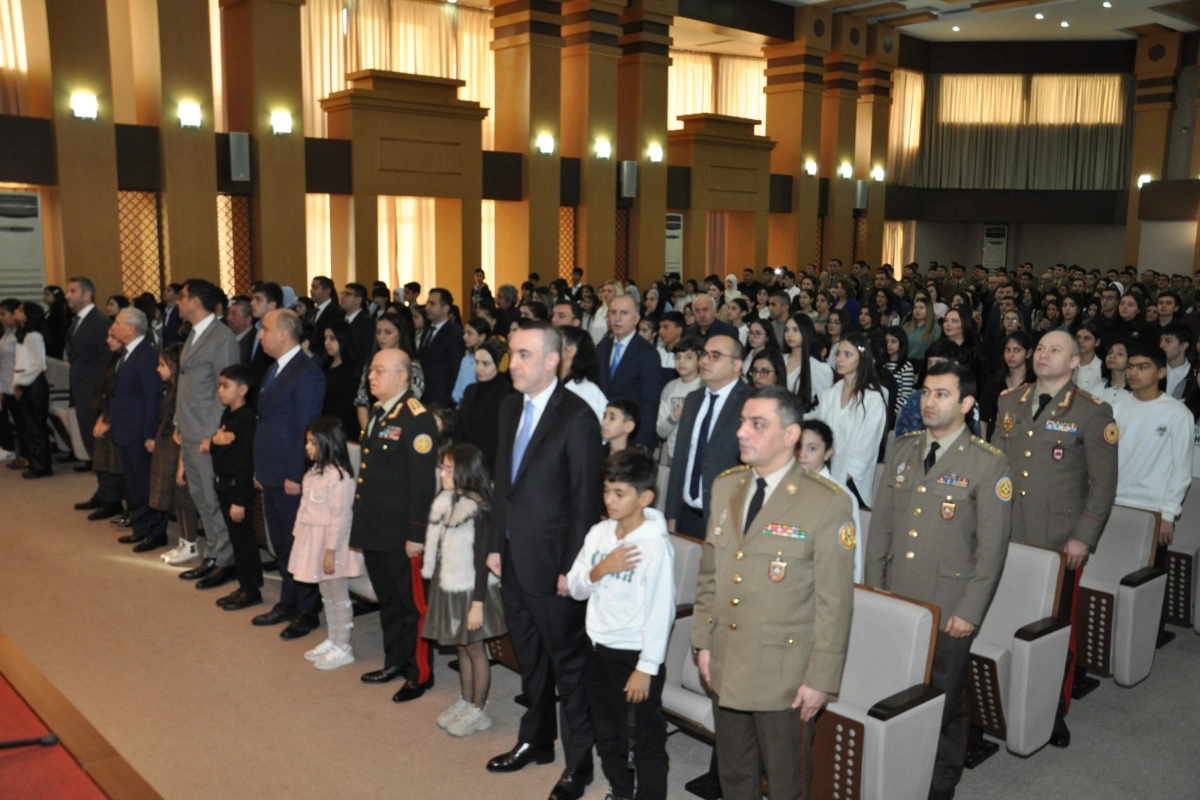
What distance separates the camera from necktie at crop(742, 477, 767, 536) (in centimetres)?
297

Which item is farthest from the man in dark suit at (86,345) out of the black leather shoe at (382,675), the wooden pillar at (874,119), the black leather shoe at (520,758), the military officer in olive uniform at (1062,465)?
the wooden pillar at (874,119)

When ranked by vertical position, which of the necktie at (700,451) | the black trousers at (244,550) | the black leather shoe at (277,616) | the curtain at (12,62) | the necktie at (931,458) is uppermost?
the curtain at (12,62)

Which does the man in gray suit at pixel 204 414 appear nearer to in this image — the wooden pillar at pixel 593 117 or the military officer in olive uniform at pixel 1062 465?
the military officer in olive uniform at pixel 1062 465

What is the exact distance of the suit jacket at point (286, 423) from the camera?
531cm

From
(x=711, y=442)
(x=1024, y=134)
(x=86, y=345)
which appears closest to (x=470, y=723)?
(x=711, y=442)

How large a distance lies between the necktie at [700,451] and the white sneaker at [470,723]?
1.37m

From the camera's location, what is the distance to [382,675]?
473 centimetres

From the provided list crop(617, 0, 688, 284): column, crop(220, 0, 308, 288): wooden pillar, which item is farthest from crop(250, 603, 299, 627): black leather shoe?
crop(617, 0, 688, 284): column

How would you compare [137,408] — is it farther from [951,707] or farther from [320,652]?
[951,707]

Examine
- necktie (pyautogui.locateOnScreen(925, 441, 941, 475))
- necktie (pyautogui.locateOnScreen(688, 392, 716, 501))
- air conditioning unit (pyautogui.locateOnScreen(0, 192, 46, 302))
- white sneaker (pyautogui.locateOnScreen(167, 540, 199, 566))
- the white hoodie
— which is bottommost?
white sneaker (pyautogui.locateOnScreen(167, 540, 199, 566))

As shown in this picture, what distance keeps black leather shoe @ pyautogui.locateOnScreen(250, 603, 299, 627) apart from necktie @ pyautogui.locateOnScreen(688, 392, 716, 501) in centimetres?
239

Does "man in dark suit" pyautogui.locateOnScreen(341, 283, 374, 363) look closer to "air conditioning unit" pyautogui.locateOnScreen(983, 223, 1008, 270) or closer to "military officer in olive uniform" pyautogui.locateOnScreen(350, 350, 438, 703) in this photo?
"military officer in olive uniform" pyautogui.locateOnScreen(350, 350, 438, 703)

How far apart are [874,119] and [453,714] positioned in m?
19.3

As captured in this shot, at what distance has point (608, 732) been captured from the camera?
3480 millimetres
